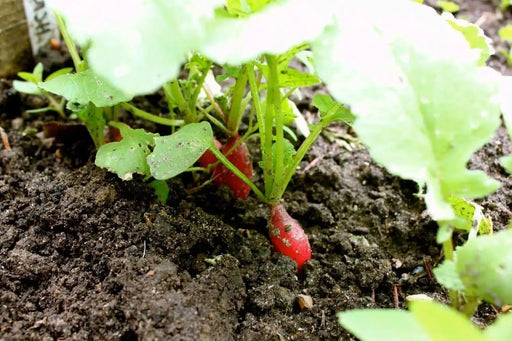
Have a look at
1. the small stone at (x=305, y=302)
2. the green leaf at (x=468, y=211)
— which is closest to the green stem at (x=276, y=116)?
the small stone at (x=305, y=302)

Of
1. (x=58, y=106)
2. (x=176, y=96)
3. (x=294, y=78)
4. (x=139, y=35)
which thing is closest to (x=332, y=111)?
(x=294, y=78)

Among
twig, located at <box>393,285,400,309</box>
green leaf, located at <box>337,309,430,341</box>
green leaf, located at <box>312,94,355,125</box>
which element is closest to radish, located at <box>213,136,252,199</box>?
green leaf, located at <box>312,94,355,125</box>

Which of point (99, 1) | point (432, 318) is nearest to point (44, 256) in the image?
point (99, 1)

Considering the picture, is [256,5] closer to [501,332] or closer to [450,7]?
[501,332]

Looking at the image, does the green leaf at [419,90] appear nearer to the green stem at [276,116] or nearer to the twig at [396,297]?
the green stem at [276,116]

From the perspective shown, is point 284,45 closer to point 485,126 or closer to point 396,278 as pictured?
point 485,126

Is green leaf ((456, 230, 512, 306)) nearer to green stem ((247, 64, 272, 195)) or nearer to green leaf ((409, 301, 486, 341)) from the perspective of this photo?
green leaf ((409, 301, 486, 341))
